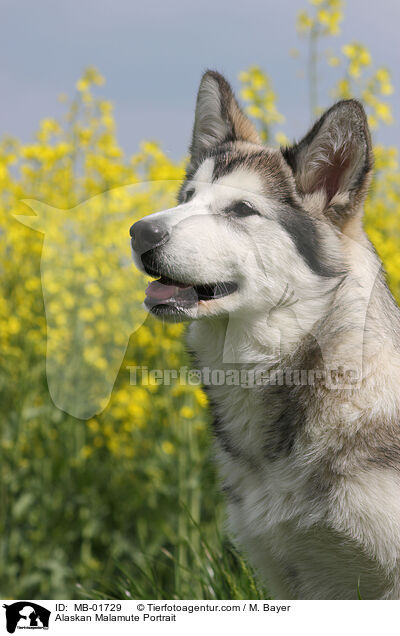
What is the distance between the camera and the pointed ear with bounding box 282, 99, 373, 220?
232cm

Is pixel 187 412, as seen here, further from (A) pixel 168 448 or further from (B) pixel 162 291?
(B) pixel 162 291

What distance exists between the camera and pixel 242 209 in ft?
8.12

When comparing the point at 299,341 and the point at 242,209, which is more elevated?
the point at 242,209

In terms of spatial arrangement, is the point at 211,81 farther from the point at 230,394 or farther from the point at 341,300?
the point at 230,394

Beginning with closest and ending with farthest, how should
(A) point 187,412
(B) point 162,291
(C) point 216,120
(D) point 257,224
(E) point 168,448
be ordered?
1. (B) point 162,291
2. (D) point 257,224
3. (C) point 216,120
4. (A) point 187,412
5. (E) point 168,448

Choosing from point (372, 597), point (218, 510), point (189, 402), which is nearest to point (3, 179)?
point (189, 402)

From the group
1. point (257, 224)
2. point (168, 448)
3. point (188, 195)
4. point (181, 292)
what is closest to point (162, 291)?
point (181, 292)

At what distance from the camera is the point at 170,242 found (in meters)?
2.22

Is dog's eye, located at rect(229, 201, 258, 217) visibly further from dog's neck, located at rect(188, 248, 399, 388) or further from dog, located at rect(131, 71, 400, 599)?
dog's neck, located at rect(188, 248, 399, 388)

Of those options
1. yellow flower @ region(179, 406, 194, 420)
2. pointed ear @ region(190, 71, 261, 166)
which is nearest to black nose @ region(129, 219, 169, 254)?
pointed ear @ region(190, 71, 261, 166)

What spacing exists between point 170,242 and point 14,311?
322 centimetres

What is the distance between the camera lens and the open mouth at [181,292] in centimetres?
230
